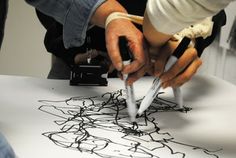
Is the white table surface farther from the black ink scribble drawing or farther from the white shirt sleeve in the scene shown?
the white shirt sleeve

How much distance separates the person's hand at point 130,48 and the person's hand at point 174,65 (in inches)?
0.9

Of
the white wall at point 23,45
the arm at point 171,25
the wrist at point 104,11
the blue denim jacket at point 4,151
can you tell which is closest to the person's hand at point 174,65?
the arm at point 171,25

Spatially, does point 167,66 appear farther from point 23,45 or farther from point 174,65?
point 23,45

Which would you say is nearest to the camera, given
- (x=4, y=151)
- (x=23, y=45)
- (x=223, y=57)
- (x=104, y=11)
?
(x=4, y=151)

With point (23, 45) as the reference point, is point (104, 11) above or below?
above

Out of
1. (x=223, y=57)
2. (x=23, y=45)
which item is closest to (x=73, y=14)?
(x=223, y=57)

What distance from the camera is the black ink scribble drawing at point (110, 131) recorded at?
0.57 metres

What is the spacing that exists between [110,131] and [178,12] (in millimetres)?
232

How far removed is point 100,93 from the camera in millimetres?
823

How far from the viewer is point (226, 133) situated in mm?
655

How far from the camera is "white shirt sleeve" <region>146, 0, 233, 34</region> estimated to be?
0.48 m

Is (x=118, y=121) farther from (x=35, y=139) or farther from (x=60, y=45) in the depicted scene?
(x=60, y=45)

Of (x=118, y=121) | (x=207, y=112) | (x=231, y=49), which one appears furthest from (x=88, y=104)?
(x=231, y=49)

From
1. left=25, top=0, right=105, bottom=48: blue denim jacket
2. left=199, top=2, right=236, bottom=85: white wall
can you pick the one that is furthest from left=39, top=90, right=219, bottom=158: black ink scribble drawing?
left=199, top=2, right=236, bottom=85: white wall
